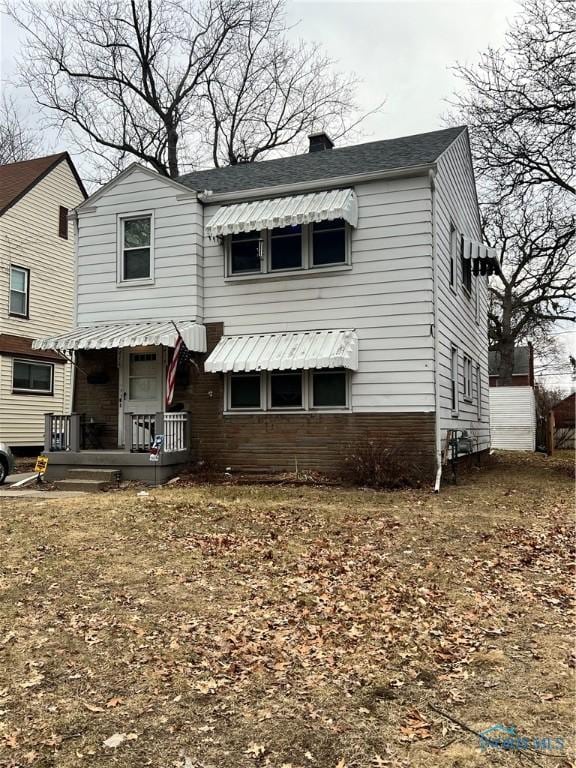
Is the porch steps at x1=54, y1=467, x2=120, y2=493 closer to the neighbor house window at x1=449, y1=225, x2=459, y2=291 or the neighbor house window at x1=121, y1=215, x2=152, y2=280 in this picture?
the neighbor house window at x1=121, y1=215, x2=152, y2=280

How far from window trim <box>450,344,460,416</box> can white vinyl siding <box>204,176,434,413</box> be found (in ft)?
6.97

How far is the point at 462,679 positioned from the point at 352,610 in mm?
1369

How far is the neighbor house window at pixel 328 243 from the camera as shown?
41.3ft

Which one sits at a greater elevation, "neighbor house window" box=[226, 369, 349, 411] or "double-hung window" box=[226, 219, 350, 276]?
"double-hung window" box=[226, 219, 350, 276]

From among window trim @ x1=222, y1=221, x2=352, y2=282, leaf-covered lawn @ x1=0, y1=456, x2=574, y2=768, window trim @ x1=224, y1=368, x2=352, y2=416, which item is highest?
window trim @ x1=222, y1=221, x2=352, y2=282

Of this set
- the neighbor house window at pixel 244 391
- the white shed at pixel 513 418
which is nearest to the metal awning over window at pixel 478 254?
the neighbor house window at pixel 244 391

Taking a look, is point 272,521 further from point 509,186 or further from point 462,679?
point 509,186

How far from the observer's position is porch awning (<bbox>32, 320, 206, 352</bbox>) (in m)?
12.2

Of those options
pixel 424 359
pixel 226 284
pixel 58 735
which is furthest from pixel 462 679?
pixel 226 284

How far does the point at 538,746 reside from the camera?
3123 mm

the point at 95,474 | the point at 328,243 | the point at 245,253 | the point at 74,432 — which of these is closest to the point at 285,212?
the point at 328,243

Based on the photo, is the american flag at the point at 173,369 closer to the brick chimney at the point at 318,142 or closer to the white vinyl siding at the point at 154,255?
the white vinyl siding at the point at 154,255

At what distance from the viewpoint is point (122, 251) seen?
14.0 metres

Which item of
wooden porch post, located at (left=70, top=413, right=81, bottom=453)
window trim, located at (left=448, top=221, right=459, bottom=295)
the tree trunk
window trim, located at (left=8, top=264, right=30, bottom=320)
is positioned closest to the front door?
wooden porch post, located at (left=70, top=413, right=81, bottom=453)
